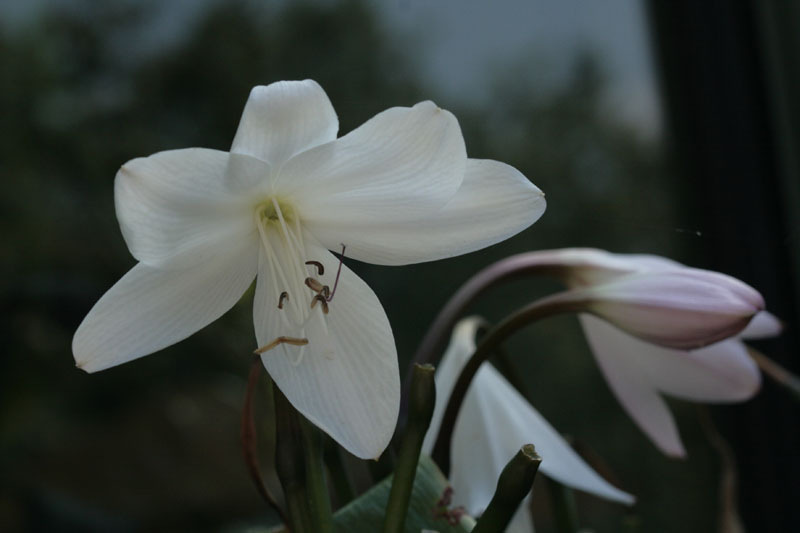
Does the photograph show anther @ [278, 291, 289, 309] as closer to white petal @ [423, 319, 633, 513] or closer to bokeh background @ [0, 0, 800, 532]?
white petal @ [423, 319, 633, 513]

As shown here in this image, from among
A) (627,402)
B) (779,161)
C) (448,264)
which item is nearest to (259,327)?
(627,402)

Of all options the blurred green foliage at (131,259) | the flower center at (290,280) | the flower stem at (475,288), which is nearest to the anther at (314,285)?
the flower center at (290,280)

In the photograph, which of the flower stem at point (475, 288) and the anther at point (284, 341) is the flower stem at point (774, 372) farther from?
the anther at point (284, 341)

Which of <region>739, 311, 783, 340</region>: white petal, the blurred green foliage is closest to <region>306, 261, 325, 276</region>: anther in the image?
<region>739, 311, 783, 340</region>: white petal

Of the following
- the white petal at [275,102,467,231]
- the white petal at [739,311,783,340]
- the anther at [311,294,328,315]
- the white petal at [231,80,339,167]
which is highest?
the white petal at [231,80,339,167]

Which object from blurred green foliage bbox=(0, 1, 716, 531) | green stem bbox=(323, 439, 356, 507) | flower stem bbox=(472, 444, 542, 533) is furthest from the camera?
blurred green foliage bbox=(0, 1, 716, 531)

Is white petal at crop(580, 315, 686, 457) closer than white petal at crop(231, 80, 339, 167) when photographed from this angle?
No

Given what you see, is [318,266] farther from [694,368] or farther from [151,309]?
[694,368]

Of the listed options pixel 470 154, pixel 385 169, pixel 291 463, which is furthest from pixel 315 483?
pixel 470 154
